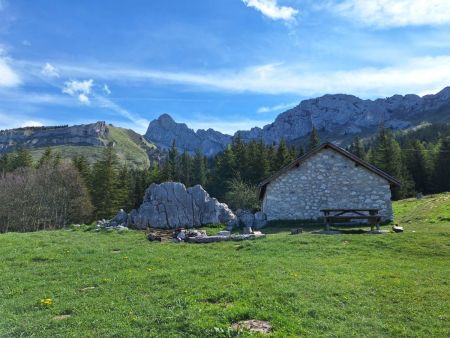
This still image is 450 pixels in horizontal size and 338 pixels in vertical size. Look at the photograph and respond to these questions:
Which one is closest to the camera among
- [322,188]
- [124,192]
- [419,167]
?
[322,188]

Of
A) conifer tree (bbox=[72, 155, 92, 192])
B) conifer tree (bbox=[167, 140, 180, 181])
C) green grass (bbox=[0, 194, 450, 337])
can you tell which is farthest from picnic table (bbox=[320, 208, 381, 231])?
conifer tree (bbox=[167, 140, 180, 181])

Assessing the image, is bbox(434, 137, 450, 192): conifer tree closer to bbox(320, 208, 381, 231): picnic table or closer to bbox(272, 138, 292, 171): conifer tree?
bbox(272, 138, 292, 171): conifer tree

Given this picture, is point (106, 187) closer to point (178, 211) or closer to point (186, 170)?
point (178, 211)

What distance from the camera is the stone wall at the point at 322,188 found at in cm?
3303

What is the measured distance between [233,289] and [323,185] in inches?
932

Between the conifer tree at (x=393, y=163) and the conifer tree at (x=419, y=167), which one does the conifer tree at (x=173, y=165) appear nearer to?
the conifer tree at (x=393, y=163)

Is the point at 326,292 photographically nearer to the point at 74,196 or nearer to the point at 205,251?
the point at 205,251

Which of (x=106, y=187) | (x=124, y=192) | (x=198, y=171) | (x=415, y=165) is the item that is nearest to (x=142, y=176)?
(x=124, y=192)

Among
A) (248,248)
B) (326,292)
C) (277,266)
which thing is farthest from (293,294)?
(248,248)

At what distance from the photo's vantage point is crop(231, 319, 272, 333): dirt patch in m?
8.79

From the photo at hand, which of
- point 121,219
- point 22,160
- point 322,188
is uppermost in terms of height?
point 22,160

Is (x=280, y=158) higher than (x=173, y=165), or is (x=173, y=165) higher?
(x=173, y=165)

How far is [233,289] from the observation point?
38.4 ft

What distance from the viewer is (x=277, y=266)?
1527 centimetres
